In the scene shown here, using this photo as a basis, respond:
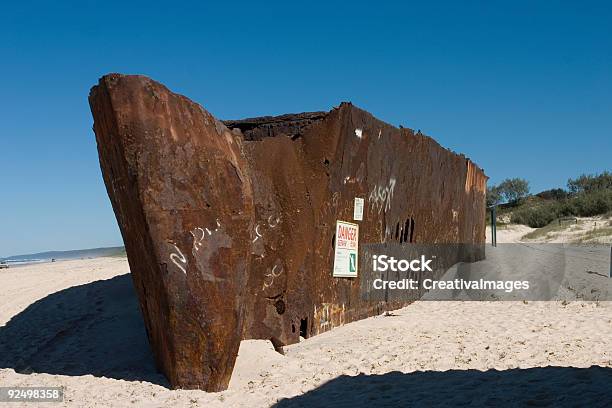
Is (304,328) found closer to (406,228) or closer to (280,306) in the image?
(280,306)

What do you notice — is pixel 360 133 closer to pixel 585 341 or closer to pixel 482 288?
pixel 585 341

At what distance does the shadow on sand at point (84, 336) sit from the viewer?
5.48 m

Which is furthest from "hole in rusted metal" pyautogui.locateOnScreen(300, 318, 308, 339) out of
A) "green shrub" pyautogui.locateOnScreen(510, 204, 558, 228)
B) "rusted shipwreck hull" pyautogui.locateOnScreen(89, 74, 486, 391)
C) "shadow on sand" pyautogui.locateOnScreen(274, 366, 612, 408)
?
"green shrub" pyautogui.locateOnScreen(510, 204, 558, 228)

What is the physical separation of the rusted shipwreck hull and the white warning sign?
10 cm

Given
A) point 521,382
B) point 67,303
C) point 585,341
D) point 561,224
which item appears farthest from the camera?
point 561,224

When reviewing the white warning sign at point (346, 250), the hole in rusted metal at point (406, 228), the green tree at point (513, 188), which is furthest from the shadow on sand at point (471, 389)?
the green tree at point (513, 188)

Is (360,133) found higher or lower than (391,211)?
higher

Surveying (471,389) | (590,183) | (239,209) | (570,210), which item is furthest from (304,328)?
(590,183)

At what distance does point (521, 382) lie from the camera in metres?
4.45

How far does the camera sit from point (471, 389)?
14.4 feet

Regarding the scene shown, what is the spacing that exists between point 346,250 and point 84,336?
2.98m

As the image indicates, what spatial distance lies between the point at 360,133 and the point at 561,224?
22.4m

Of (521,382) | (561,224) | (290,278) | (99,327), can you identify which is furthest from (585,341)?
(561,224)

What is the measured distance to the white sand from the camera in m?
4.45
